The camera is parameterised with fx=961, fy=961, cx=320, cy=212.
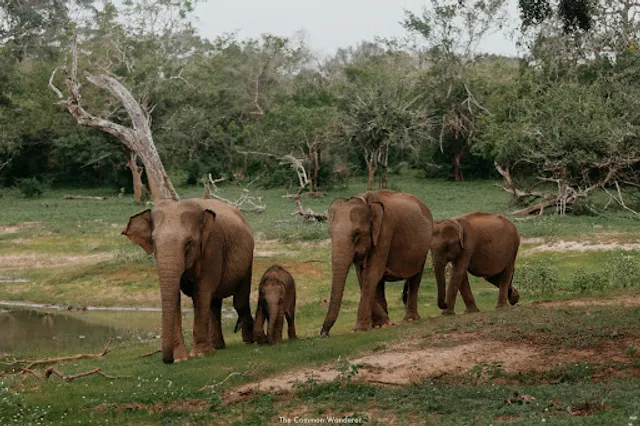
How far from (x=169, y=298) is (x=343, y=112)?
42.9 m

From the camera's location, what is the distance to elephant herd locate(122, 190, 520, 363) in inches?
543

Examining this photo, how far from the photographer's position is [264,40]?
83938 mm

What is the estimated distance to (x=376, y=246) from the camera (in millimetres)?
16062

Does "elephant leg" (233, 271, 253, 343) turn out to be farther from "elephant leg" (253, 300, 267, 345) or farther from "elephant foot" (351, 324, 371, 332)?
"elephant foot" (351, 324, 371, 332)

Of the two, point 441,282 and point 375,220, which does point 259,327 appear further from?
point 441,282

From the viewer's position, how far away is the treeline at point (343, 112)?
122ft

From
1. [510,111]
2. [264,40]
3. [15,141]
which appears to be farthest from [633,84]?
[264,40]

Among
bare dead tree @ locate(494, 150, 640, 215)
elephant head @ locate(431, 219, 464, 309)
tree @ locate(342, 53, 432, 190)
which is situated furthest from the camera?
tree @ locate(342, 53, 432, 190)

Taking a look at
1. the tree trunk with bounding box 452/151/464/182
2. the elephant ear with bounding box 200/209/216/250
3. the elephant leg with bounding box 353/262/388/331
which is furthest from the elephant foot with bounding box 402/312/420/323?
the tree trunk with bounding box 452/151/464/182

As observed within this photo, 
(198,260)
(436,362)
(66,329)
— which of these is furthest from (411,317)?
(66,329)

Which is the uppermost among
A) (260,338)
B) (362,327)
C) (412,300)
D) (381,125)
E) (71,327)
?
(381,125)

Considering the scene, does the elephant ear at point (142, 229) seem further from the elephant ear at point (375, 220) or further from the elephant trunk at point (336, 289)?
the elephant ear at point (375, 220)

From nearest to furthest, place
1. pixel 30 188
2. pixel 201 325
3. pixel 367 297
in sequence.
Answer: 1. pixel 201 325
2. pixel 367 297
3. pixel 30 188

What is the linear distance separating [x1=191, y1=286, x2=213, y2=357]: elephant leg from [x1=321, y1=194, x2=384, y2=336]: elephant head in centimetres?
181
